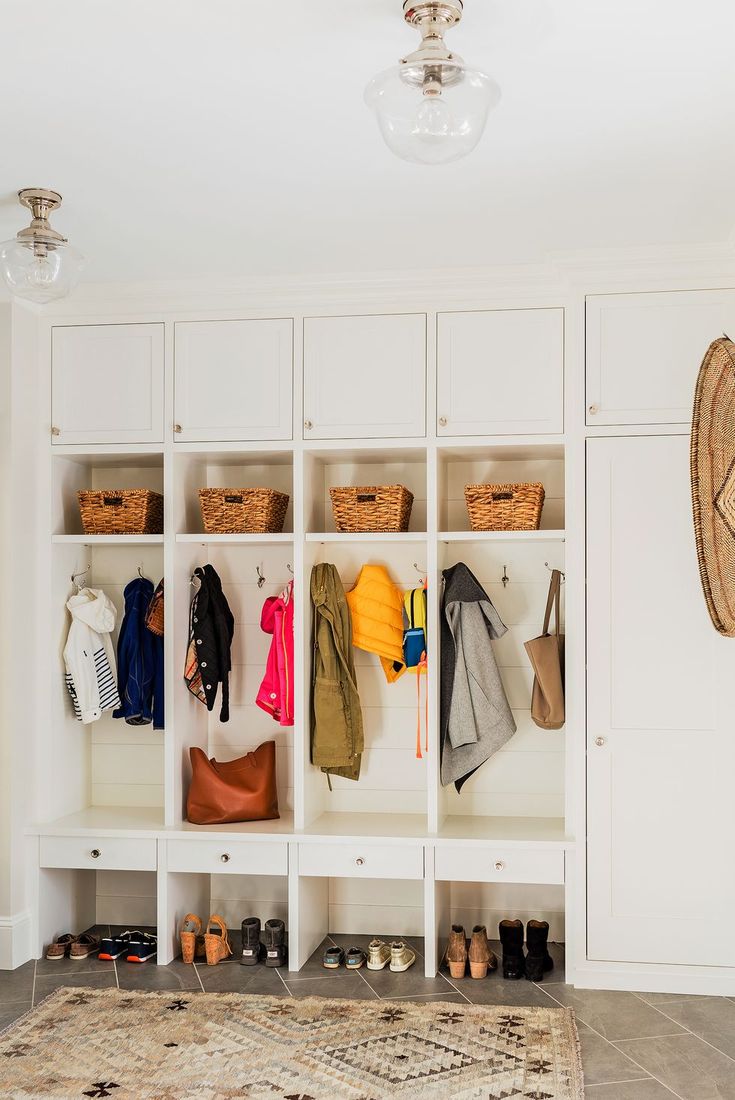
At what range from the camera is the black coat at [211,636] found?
4.03 meters

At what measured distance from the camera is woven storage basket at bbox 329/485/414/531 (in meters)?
3.96

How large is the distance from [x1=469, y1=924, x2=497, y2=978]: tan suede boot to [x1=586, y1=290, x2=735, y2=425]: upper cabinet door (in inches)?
76.8

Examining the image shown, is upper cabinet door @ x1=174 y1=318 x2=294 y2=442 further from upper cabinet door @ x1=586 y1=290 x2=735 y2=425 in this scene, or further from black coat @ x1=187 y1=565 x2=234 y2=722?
upper cabinet door @ x1=586 y1=290 x2=735 y2=425

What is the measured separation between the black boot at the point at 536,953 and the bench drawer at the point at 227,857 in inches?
37.2

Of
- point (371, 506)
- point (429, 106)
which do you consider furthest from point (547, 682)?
point (429, 106)

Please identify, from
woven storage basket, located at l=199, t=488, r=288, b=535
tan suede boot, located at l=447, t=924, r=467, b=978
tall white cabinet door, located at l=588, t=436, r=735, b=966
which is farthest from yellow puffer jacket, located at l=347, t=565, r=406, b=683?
tan suede boot, located at l=447, t=924, r=467, b=978

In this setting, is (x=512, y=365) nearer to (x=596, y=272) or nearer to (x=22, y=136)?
(x=596, y=272)

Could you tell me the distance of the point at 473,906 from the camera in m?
4.27

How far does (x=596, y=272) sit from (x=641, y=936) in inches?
93.8

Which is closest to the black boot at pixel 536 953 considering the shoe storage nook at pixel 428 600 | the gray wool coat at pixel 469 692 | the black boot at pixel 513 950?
the black boot at pixel 513 950

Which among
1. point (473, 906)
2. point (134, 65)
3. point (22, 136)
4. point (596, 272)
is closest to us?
point (134, 65)

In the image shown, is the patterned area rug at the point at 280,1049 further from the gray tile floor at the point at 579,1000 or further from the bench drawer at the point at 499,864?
the bench drawer at the point at 499,864

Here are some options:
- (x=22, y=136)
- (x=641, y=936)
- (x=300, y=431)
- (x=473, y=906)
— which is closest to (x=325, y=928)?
(x=473, y=906)

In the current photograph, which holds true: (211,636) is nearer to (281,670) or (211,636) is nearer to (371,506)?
(281,670)
